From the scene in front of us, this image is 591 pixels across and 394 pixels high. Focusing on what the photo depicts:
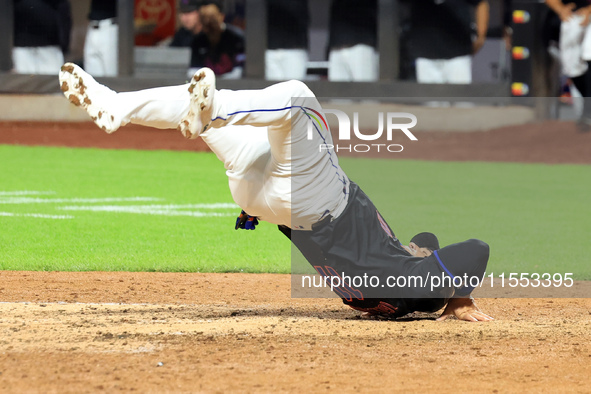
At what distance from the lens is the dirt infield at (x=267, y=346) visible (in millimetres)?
3703

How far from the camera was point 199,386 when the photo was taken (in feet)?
11.8

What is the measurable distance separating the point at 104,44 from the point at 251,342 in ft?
46.8

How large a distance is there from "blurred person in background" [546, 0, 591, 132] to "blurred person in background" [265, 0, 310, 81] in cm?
466

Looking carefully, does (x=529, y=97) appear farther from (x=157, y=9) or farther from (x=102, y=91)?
(x=102, y=91)

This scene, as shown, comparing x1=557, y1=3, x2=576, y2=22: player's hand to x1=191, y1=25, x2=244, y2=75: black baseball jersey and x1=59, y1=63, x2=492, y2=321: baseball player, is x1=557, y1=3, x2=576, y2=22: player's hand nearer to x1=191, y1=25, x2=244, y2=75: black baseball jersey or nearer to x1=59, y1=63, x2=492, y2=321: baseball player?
x1=191, y1=25, x2=244, y2=75: black baseball jersey

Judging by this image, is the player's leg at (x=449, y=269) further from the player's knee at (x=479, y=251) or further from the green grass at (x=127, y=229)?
the green grass at (x=127, y=229)

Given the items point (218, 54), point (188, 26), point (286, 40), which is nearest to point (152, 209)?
point (218, 54)

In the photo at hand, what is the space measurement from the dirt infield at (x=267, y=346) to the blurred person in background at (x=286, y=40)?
11921mm

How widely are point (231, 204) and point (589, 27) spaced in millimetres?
8873

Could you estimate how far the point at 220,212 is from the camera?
32.5 ft

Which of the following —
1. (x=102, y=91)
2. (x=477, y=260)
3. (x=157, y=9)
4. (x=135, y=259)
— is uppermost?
(x=157, y=9)

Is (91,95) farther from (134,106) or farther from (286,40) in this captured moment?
(286,40)

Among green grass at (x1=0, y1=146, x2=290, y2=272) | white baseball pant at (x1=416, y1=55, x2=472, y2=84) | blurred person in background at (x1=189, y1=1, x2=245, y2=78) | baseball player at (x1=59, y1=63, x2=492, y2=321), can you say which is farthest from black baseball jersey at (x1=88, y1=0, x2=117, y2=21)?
baseball player at (x1=59, y1=63, x2=492, y2=321)

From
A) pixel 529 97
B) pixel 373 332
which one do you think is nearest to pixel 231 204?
pixel 373 332
